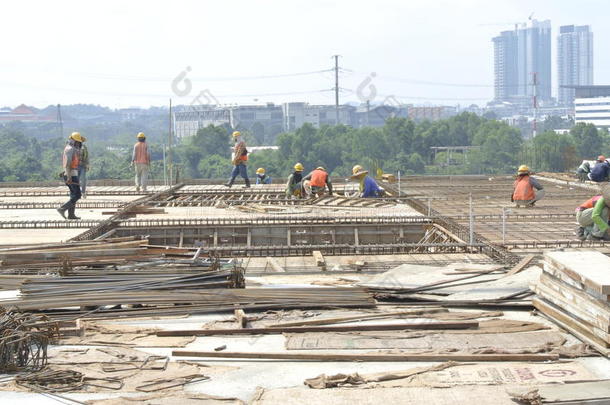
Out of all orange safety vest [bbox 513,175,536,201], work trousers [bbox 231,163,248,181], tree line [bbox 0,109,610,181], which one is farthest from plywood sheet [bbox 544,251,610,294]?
tree line [bbox 0,109,610,181]

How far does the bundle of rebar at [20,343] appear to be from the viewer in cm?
598

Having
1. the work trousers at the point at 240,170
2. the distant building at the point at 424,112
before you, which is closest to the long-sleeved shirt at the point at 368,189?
the work trousers at the point at 240,170

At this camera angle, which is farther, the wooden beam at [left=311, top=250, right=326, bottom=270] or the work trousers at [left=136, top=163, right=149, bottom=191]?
the work trousers at [left=136, top=163, right=149, bottom=191]

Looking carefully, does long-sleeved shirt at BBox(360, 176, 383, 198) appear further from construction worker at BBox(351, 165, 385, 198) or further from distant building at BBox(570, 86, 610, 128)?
distant building at BBox(570, 86, 610, 128)

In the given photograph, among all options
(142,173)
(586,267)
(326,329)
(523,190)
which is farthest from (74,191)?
(586,267)

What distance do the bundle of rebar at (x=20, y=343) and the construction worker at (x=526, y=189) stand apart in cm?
964

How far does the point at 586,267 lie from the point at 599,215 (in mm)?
3442

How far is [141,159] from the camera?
19.3m

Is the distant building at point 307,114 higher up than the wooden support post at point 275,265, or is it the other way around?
the distant building at point 307,114

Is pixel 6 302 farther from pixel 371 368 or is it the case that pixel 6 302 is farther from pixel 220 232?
pixel 220 232

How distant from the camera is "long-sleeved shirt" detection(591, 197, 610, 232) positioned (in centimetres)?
980

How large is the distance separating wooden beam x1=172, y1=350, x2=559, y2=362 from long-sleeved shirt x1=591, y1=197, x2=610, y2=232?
3950 millimetres

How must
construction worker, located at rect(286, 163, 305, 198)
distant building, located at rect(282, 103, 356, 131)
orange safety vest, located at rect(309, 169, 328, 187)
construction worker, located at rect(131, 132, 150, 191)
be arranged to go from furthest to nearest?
distant building, located at rect(282, 103, 356, 131) < construction worker, located at rect(131, 132, 150, 191) < construction worker, located at rect(286, 163, 305, 198) < orange safety vest, located at rect(309, 169, 328, 187)

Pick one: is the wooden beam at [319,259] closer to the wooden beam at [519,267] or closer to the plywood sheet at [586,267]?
the wooden beam at [519,267]
